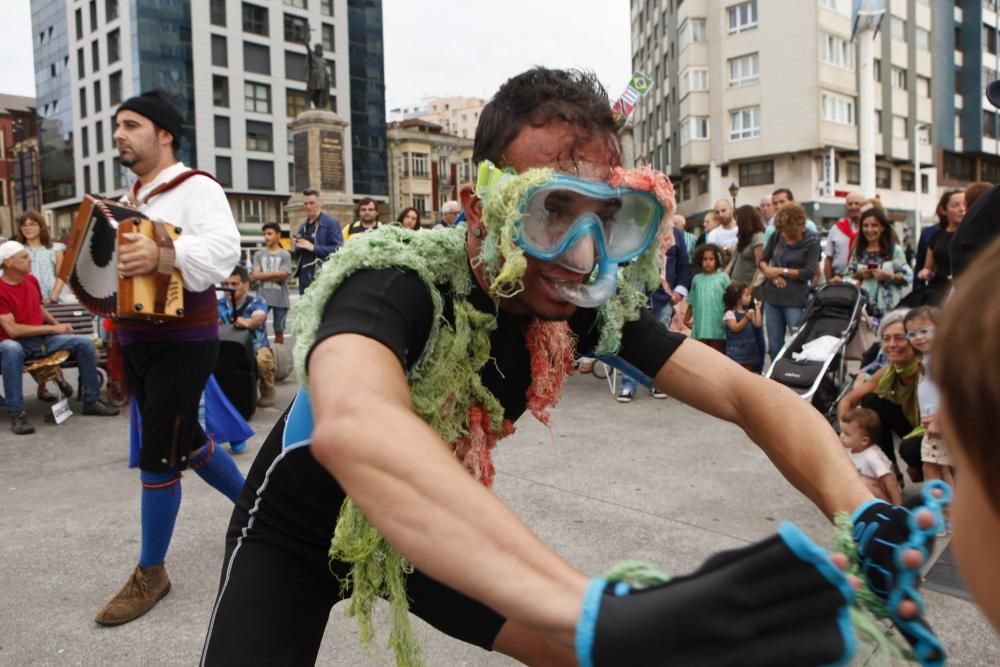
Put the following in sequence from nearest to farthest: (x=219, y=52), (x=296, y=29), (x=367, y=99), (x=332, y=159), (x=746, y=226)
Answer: (x=746, y=226), (x=332, y=159), (x=219, y=52), (x=296, y=29), (x=367, y=99)

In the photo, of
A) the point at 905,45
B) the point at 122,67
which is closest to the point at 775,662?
the point at 905,45

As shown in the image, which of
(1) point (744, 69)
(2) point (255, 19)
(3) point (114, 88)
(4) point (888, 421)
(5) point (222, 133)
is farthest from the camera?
(2) point (255, 19)

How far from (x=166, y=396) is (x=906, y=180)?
48671 millimetres

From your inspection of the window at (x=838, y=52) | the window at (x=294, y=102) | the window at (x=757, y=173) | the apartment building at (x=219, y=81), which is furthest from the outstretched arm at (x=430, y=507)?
the window at (x=294, y=102)

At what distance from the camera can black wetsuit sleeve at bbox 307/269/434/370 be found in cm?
124

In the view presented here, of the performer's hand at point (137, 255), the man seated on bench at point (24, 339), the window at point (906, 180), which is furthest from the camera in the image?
the window at point (906, 180)

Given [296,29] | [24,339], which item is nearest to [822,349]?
[24,339]

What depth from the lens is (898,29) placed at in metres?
43.7

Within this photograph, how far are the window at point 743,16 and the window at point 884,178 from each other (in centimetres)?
1068

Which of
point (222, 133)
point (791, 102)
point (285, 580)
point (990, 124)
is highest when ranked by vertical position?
point (222, 133)

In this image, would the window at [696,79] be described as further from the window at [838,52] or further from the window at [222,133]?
the window at [222,133]

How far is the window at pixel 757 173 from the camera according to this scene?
41031 mm

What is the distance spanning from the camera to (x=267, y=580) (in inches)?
66.2

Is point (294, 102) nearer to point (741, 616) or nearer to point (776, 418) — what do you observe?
point (776, 418)
